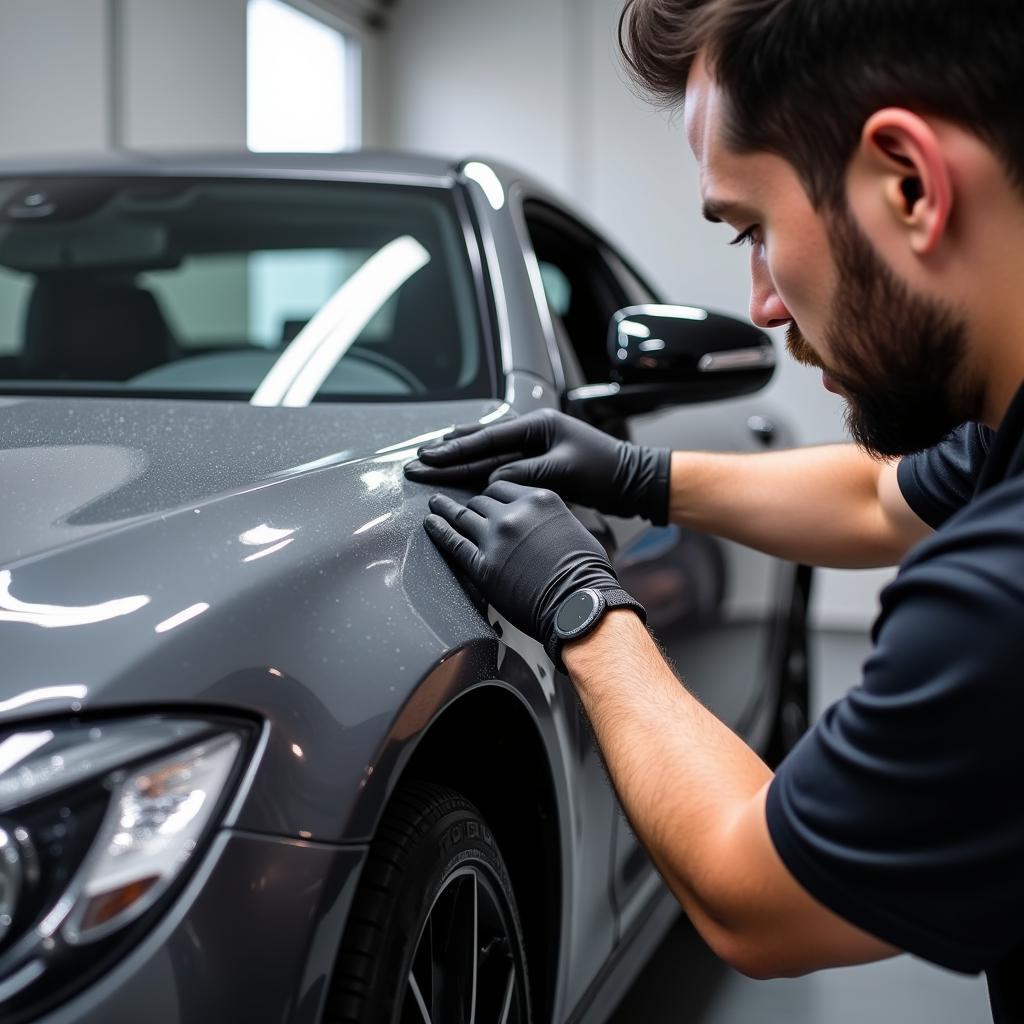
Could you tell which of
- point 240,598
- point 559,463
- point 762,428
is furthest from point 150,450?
point 762,428

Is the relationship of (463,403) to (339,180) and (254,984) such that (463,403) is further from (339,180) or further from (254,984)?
(254,984)

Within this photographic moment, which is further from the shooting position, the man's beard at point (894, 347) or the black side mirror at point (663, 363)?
the black side mirror at point (663, 363)

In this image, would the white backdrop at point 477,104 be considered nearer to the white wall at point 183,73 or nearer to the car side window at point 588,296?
the white wall at point 183,73

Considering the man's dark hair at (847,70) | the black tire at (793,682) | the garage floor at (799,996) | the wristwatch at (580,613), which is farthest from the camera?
the black tire at (793,682)

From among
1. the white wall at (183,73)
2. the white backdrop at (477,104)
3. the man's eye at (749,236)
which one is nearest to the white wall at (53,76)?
the white backdrop at (477,104)

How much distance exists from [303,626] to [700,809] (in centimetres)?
30

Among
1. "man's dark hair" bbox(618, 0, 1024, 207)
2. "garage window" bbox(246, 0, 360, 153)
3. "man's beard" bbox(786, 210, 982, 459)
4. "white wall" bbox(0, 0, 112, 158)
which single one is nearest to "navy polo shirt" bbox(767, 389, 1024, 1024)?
"man's beard" bbox(786, 210, 982, 459)

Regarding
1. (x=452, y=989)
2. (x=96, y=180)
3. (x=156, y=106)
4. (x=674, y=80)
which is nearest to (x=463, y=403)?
(x=674, y=80)

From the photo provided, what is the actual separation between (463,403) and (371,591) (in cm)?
55

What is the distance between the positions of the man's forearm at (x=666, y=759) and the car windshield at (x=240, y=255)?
21.8 inches

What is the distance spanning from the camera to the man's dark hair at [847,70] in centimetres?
76

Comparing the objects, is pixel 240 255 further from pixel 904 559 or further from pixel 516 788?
pixel 904 559

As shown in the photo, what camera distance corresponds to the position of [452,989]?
979mm

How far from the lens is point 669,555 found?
1648 mm
